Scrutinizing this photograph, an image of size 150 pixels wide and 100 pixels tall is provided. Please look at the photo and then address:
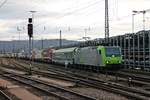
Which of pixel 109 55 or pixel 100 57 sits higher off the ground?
pixel 109 55

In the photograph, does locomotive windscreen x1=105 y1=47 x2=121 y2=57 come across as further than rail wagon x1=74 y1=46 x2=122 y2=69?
Yes

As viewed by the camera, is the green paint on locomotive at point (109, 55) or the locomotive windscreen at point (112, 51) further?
the locomotive windscreen at point (112, 51)

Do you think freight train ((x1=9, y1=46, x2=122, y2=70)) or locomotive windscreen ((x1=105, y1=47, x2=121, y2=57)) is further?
locomotive windscreen ((x1=105, y1=47, x2=121, y2=57))

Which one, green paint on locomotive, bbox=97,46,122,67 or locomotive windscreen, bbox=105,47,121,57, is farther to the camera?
locomotive windscreen, bbox=105,47,121,57

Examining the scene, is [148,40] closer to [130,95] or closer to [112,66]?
[112,66]

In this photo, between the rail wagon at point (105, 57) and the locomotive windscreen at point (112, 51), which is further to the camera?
the locomotive windscreen at point (112, 51)

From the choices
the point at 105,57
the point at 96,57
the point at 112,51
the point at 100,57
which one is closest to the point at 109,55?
the point at 105,57

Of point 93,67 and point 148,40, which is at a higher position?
point 148,40

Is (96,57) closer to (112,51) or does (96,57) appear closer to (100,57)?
(100,57)

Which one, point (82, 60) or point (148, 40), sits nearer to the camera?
point (148, 40)

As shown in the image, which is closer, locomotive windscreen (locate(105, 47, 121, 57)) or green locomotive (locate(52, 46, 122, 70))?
green locomotive (locate(52, 46, 122, 70))

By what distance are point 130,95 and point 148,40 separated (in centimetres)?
2176

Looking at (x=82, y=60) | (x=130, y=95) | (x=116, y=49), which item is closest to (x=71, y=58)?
(x=82, y=60)

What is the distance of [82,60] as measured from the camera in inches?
1839
